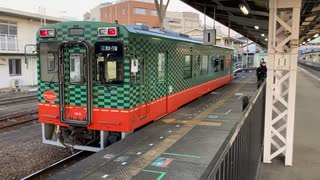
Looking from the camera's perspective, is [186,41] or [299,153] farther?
[186,41]

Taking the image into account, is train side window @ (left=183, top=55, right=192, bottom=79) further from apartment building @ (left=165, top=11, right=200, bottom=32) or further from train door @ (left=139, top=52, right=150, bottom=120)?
apartment building @ (left=165, top=11, right=200, bottom=32)

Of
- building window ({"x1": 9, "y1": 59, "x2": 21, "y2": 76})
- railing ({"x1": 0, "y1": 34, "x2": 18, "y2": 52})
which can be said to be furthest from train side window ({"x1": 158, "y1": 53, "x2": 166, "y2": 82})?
building window ({"x1": 9, "y1": 59, "x2": 21, "y2": 76})

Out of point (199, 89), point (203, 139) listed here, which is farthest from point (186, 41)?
point (203, 139)

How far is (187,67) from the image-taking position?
36.2ft

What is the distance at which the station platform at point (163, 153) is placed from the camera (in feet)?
16.3

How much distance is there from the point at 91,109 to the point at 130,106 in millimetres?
841

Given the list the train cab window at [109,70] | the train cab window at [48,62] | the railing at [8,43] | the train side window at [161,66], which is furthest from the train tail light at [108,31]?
the railing at [8,43]

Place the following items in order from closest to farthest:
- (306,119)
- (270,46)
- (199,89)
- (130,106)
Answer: (270,46) → (130,106) → (306,119) → (199,89)

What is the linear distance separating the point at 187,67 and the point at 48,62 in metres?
5.28

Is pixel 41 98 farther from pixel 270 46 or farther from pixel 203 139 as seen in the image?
pixel 270 46

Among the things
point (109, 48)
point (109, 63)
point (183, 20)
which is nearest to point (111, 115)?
point (109, 63)

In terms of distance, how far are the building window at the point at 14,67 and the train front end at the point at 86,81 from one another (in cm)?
1807

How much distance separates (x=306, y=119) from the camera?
10422 mm

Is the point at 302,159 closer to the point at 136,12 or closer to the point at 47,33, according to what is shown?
the point at 47,33
